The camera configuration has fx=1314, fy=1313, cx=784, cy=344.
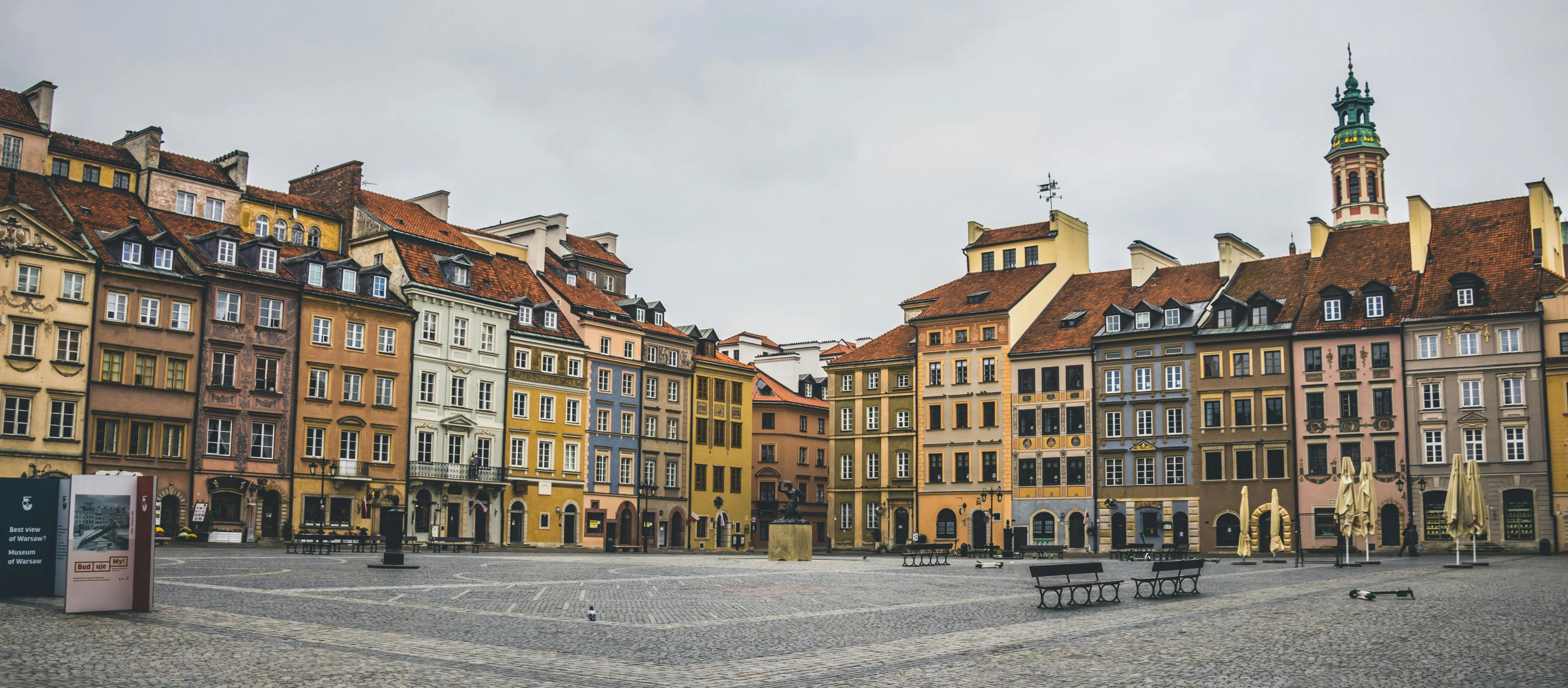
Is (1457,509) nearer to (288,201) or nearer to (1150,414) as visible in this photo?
(1150,414)

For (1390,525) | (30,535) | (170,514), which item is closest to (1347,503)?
(1390,525)

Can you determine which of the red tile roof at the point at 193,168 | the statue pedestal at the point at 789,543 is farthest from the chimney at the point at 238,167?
the statue pedestal at the point at 789,543

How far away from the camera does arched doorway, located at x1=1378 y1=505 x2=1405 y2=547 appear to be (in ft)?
191

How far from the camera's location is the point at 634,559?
48.2 meters

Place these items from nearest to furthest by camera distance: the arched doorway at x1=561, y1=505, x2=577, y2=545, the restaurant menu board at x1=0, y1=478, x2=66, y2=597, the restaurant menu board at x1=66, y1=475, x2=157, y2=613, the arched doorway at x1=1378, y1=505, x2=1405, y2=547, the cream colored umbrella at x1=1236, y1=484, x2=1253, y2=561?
the restaurant menu board at x1=66, y1=475, x2=157, y2=613
the restaurant menu board at x1=0, y1=478, x2=66, y2=597
the cream colored umbrella at x1=1236, y1=484, x2=1253, y2=561
the arched doorway at x1=1378, y1=505, x2=1405, y2=547
the arched doorway at x1=561, y1=505, x2=577, y2=545

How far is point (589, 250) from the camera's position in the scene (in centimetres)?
8344

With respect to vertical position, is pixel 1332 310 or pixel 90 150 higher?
pixel 90 150

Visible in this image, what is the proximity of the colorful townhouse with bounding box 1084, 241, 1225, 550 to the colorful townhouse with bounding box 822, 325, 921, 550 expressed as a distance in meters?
11.7

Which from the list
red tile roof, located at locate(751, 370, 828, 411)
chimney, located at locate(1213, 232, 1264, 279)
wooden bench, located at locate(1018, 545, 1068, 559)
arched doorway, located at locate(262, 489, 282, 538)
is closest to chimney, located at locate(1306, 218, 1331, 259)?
chimney, located at locate(1213, 232, 1264, 279)

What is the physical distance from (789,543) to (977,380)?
2892 cm

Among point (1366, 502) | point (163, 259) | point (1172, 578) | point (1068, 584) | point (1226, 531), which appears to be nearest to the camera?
point (1068, 584)

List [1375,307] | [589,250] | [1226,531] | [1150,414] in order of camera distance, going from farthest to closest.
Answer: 1. [589,250]
2. [1150,414]
3. [1226,531]
4. [1375,307]

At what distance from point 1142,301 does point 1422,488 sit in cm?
1605

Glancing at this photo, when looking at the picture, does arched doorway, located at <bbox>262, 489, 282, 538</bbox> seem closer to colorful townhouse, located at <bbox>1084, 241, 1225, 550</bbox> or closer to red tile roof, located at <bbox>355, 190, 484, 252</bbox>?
red tile roof, located at <bbox>355, 190, 484, 252</bbox>
